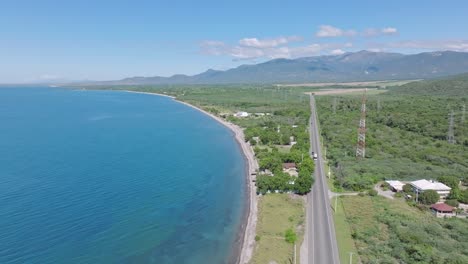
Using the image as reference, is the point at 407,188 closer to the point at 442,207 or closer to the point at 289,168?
the point at 442,207

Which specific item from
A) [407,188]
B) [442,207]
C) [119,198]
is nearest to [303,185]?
[407,188]

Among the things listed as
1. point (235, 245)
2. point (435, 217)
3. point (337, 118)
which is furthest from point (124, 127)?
point (435, 217)

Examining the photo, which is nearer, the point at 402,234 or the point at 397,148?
the point at 402,234

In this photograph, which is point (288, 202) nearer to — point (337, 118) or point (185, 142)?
point (185, 142)

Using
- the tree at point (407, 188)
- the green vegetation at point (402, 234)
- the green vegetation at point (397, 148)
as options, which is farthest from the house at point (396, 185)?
the green vegetation at point (402, 234)

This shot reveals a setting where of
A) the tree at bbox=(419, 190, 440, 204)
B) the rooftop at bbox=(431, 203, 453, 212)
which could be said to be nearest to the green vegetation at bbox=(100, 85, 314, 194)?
the tree at bbox=(419, 190, 440, 204)

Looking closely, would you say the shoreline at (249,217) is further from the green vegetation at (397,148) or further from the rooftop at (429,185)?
the rooftop at (429,185)
